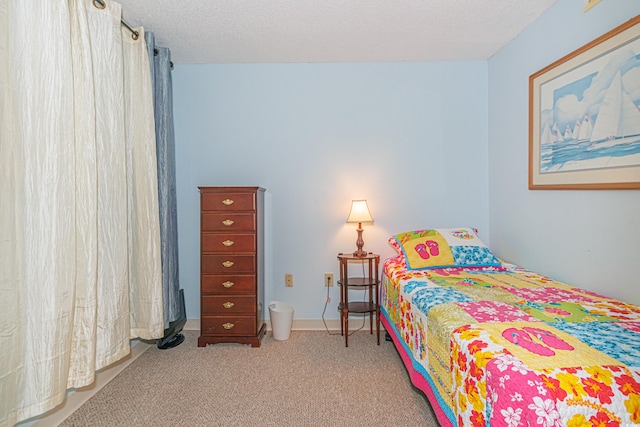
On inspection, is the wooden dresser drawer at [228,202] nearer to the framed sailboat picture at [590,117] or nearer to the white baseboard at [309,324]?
the white baseboard at [309,324]

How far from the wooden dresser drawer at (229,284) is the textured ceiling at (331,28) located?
178 centimetres

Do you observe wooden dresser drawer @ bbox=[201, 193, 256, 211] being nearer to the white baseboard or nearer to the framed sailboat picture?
the white baseboard

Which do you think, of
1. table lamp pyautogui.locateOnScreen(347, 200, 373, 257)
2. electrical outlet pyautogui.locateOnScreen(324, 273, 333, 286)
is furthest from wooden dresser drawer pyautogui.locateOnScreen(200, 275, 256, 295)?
→ table lamp pyautogui.locateOnScreen(347, 200, 373, 257)

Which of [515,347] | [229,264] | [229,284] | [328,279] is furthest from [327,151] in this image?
[515,347]

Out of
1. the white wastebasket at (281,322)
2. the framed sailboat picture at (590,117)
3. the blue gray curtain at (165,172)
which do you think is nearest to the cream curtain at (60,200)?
the blue gray curtain at (165,172)

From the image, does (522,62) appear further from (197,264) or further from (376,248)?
(197,264)

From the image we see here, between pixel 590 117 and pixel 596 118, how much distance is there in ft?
0.15

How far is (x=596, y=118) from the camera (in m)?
1.94

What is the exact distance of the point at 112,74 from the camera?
208cm

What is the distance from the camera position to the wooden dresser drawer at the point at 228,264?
2807 millimetres

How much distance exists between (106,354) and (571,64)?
3048mm

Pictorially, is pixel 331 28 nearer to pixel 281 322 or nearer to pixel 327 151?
pixel 327 151

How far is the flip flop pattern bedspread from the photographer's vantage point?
3.31 ft

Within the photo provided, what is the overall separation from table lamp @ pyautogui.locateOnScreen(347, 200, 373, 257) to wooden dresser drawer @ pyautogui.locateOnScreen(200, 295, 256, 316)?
911mm
